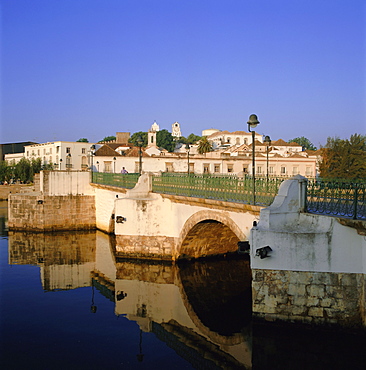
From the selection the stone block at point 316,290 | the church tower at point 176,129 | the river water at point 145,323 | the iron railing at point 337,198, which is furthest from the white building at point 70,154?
the church tower at point 176,129

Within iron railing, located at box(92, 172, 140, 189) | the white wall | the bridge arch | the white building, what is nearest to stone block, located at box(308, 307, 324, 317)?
the white wall

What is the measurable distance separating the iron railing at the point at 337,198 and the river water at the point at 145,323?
3028 mm

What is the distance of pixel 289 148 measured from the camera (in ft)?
250

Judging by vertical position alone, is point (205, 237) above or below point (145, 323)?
above

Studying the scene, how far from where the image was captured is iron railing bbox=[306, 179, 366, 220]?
9.56 metres

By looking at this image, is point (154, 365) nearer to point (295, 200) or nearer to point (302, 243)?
point (302, 243)

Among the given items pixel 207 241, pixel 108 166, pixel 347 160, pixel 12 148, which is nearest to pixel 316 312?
pixel 207 241

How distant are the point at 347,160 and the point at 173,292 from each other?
26.1 metres

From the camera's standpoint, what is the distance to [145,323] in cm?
1273

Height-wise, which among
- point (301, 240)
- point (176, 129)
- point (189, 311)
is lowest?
point (189, 311)

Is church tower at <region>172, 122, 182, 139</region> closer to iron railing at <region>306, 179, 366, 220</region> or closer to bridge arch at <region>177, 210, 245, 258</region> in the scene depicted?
bridge arch at <region>177, 210, 245, 258</region>

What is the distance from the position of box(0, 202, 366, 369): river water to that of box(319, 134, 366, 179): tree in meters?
19.3

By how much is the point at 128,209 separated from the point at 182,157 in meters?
23.5

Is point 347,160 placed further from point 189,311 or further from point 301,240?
point 301,240
